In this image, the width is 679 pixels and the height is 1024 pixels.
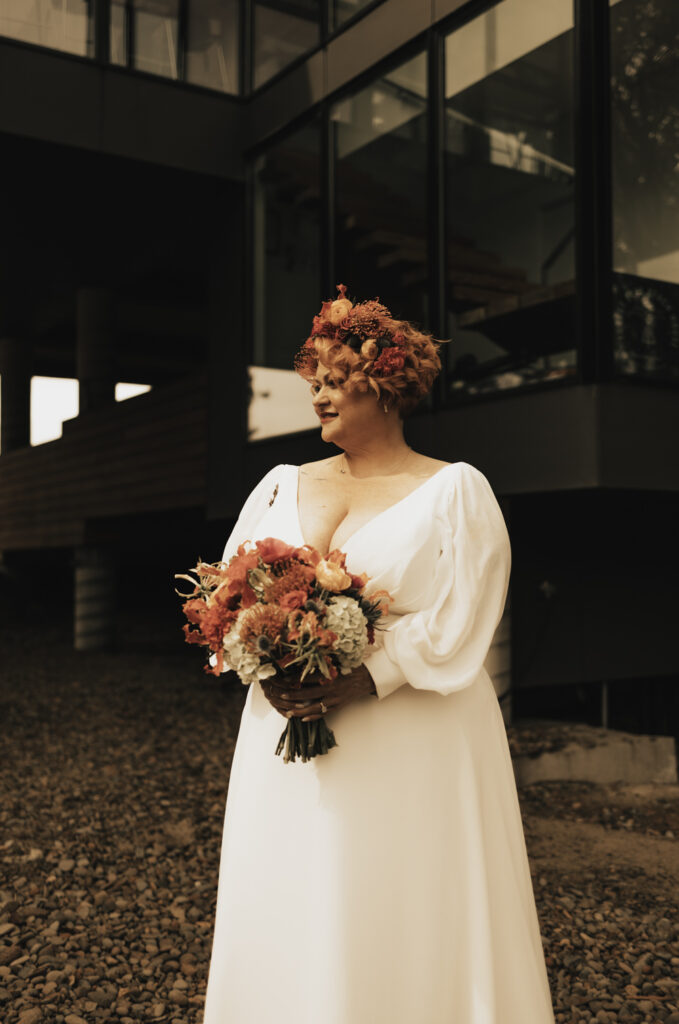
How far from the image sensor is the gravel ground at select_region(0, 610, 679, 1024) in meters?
3.78

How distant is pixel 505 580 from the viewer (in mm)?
2389

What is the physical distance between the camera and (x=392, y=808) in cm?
228

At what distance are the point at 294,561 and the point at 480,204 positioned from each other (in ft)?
22.1

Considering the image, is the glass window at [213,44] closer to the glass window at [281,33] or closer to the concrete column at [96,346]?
the glass window at [281,33]

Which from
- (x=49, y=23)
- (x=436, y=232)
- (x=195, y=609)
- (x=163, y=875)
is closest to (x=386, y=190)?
(x=436, y=232)

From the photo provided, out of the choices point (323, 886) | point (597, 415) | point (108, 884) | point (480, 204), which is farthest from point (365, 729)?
point (480, 204)

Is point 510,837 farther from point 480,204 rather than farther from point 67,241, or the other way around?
point 67,241

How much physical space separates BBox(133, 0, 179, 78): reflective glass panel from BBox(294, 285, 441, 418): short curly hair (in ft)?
28.3

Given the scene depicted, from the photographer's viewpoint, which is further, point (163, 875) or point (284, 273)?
point (284, 273)

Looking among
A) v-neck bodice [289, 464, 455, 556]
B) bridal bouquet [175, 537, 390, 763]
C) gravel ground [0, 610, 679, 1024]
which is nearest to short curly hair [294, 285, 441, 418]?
v-neck bodice [289, 464, 455, 556]

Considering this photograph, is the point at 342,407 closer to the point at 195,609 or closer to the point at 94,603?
the point at 195,609

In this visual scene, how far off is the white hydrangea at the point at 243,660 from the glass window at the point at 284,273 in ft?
23.6

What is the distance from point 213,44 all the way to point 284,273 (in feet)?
8.93

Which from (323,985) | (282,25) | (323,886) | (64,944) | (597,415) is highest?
(282,25)
